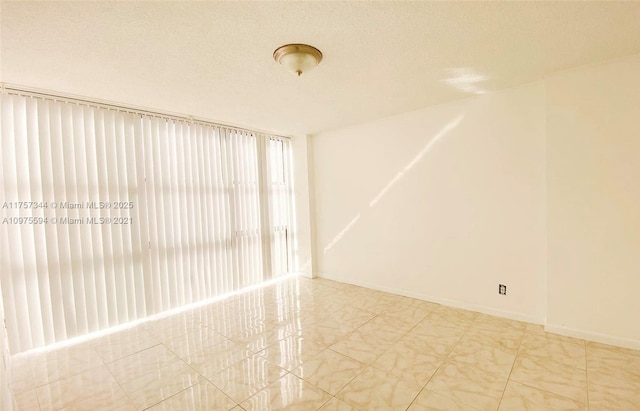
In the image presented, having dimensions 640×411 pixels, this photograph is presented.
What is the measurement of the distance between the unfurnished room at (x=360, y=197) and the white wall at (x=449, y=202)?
26 millimetres

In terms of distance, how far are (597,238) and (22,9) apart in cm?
470

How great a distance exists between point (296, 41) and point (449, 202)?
2687mm

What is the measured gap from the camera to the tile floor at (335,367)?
200 centimetres

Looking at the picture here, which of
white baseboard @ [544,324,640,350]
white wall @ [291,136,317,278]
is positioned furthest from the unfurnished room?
white wall @ [291,136,317,278]

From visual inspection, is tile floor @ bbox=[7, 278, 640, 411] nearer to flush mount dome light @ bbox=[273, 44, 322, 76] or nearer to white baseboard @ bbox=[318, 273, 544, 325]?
white baseboard @ bbox=[318, 273, 544, 325]

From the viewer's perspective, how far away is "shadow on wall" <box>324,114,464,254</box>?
355 cm

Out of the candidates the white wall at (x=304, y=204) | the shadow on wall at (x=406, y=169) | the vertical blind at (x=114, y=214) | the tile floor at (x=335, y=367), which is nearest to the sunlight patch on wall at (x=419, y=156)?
the shadow on wall at (x=406, y=169)

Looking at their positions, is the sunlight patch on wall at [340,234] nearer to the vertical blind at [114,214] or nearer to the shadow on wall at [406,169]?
the shadow on wall at [406,169]

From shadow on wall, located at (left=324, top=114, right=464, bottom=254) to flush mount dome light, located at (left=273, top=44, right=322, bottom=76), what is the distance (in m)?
2.08

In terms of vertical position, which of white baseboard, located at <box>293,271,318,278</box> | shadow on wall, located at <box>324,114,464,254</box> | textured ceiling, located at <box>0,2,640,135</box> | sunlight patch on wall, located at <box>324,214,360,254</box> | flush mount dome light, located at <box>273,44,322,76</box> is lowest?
white baseboard, located at <box>293,271,318,278</box>

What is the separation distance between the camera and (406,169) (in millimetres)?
3969

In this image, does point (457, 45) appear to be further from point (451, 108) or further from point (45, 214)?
point (45, 214)

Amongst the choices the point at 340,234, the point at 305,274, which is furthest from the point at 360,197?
the point at 305,274

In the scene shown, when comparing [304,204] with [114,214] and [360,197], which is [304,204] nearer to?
[360,197]
